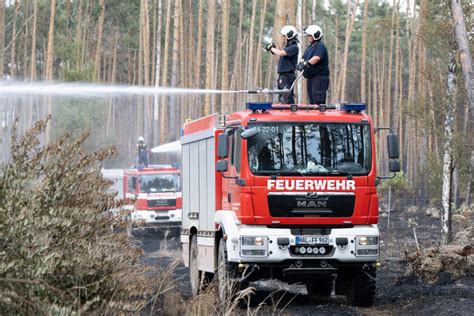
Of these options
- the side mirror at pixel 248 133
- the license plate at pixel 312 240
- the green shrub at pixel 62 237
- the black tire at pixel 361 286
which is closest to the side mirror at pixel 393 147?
the license plate at pixel 312 240

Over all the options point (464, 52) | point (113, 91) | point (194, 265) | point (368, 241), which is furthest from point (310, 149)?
point (113, 91)

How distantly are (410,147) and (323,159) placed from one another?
5062 centimetres

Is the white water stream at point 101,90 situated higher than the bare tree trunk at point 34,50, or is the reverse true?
the bare tree trunk at point 34,50

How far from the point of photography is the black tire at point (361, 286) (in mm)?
13406

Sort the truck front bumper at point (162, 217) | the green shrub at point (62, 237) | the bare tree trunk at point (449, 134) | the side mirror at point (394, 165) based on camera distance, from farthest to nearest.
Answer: the truck front bumper at point (162, 217), the bare tree trunk at point (449, 134), the side mirror at point (394, 165), the green shrub at point (62, 237)

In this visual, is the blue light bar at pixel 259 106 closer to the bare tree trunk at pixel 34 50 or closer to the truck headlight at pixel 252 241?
the truck headlight at pixel 252 241

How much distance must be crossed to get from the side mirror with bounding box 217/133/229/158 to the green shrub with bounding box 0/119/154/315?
4.43 metres

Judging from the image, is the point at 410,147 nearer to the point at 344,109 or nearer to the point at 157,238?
the point at 157,238

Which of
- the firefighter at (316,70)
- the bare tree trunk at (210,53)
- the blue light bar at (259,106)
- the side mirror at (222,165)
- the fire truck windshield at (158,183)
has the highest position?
the bare tree trunk at (210,53)

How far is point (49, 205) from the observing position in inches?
315

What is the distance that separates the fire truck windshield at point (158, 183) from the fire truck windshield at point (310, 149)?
63.1 feet

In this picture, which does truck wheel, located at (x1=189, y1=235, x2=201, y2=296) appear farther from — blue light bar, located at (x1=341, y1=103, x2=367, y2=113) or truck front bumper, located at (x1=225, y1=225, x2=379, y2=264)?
blue light bar, located at (x1=341, y1=103, x2=367, y2=113)

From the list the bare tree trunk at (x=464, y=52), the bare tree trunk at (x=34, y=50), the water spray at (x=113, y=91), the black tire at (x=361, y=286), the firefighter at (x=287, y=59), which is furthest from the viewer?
the bare tree trunk at (x=34, y=50)

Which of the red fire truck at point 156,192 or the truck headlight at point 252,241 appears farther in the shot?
the red fire truck at point 156,192
